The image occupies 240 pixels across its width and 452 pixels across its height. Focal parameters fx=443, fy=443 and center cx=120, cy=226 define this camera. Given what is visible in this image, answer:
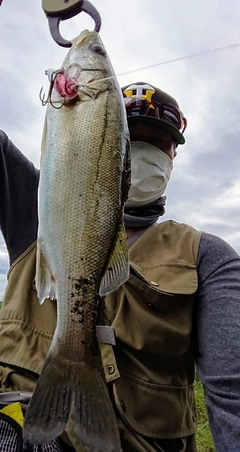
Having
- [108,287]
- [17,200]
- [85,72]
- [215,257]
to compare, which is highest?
[85,72]

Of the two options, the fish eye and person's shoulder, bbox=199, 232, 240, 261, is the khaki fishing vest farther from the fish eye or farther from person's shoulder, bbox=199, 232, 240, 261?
the fish eye

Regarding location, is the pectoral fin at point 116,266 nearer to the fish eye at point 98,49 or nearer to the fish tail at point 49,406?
the fish tail at point 49,406

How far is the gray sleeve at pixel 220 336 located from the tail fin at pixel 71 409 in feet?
2.17

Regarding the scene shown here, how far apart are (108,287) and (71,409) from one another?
1.49 feet

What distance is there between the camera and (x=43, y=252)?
166 cm

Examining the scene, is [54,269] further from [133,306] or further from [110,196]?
[133,306]

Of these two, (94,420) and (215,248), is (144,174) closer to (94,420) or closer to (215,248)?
(215,248)

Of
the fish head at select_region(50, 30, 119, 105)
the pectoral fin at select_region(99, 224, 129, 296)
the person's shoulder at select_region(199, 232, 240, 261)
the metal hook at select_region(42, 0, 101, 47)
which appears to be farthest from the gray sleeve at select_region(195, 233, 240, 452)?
the metal hook at select_region(42, 0, 101, 47)

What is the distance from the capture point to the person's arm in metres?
2.43

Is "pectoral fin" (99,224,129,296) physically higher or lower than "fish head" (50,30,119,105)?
lower

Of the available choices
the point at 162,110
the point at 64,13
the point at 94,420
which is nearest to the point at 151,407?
the point at 94,420

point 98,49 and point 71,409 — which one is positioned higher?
point 98,49

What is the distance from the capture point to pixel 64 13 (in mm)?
1925

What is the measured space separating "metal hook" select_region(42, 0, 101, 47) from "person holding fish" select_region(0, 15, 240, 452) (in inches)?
4.0
